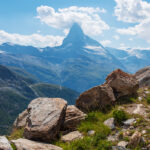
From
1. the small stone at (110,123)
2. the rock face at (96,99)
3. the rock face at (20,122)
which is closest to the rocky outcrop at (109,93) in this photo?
the rock face at (96,99)

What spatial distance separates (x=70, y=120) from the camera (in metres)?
15.6

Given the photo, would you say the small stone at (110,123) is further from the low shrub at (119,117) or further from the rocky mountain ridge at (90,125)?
the low shrub at (119,117)

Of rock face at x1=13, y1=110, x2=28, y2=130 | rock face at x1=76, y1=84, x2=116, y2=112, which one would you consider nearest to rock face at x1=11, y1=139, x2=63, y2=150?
rock face at x1=76, y1=84, x2=116, y2=112

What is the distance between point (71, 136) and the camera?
45.3 feet

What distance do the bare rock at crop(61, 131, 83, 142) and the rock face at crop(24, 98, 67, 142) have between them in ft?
2.50

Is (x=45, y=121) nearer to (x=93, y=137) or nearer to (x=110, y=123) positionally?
(x=93, y=137)

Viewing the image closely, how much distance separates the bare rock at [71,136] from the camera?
13.3 m

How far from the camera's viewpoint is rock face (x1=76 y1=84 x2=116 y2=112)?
18.9m

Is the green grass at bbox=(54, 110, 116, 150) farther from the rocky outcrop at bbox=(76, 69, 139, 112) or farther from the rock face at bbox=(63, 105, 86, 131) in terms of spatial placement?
the rocky outcrop at bbox=(76, 69, 139, 112)

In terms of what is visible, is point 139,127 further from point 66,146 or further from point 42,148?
point 42,148

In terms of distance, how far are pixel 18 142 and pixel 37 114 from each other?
3.35 metres

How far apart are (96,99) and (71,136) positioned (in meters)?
6.33

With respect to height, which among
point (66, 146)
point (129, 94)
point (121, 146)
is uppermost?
point (129, 94)

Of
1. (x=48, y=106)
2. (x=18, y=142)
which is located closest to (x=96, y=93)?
(x=48, y=106)
